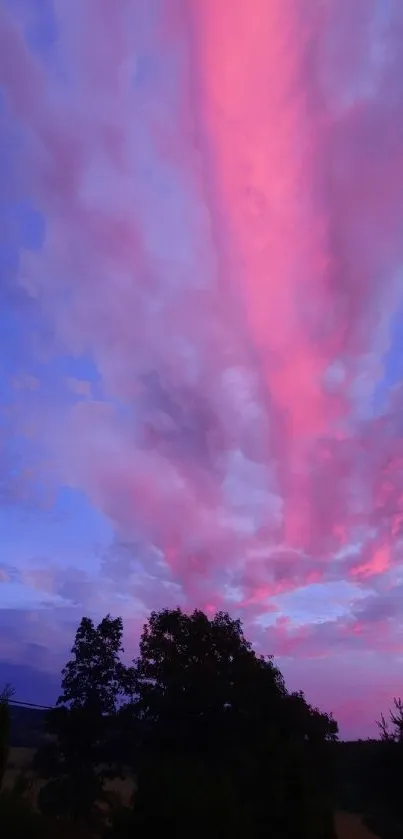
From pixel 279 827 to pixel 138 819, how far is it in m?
4.24

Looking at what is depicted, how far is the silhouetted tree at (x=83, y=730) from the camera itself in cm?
3169

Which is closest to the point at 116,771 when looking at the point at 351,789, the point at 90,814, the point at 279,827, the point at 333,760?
the point at 90,814

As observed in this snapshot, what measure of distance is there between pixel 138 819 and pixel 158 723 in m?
18.5

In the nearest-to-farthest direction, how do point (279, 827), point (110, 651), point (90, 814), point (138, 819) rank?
point (138, 819), point (279, 827), point (90, 814), point (110, 651)

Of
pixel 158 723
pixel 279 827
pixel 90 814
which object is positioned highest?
pixel 158 723

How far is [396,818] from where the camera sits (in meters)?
44.8

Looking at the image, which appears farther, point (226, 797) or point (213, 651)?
point (213, 651)

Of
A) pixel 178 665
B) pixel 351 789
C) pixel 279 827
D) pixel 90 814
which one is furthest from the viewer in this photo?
pixel 351 789

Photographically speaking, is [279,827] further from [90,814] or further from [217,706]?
[90,814]

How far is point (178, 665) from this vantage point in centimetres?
3447

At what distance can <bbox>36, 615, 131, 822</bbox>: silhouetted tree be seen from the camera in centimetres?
3169

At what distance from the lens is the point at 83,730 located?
33.1 m

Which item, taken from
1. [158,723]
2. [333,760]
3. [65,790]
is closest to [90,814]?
[65,790]

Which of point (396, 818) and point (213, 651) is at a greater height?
point (213, 651)
